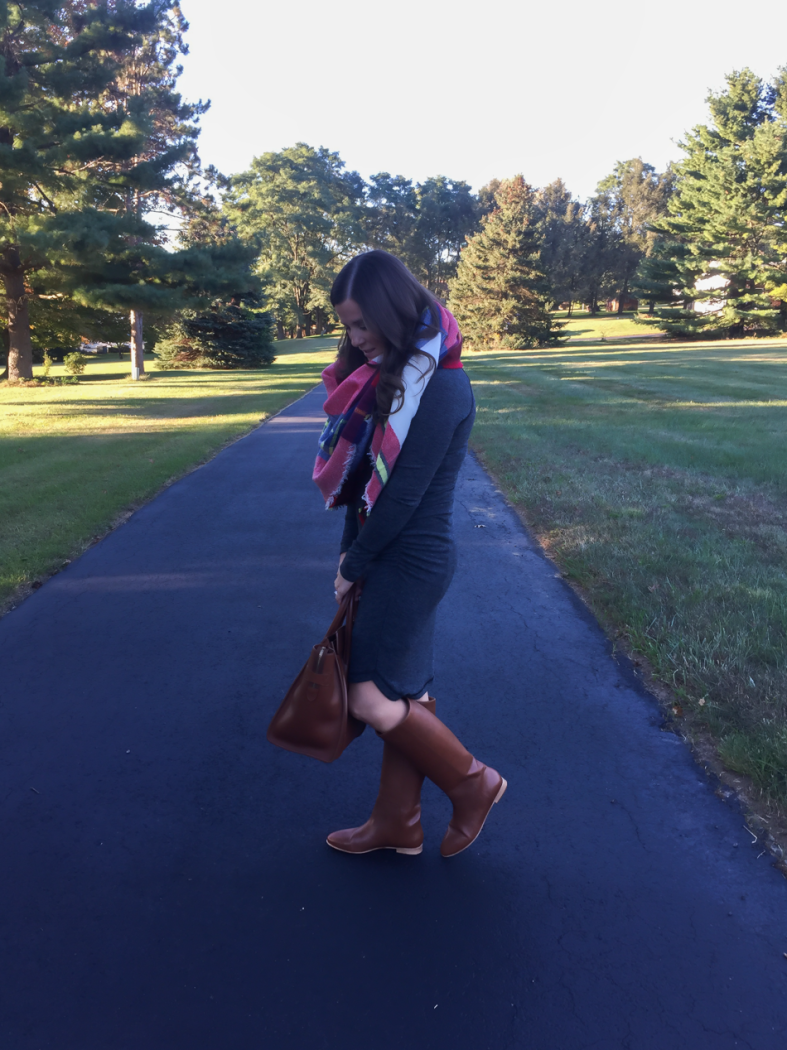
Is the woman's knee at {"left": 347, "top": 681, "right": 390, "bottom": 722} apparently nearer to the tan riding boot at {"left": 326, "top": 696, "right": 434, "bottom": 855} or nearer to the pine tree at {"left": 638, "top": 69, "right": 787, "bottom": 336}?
the tan riding boot at {"left": 326, "top": 696, "right": 434, "bottom": 855}

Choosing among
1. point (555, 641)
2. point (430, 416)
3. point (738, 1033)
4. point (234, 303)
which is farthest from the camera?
point (234, 303)

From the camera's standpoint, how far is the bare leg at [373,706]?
2363 millimetres

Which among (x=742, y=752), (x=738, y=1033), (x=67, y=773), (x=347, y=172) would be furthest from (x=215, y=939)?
(x=347, y=172)

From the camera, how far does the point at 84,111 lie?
A: 19.8m

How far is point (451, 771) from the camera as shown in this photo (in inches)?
100

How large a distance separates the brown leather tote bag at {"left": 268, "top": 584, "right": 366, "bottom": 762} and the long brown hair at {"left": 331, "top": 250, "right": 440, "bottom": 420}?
66 cm

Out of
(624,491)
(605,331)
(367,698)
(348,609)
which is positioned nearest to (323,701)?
(367,698)

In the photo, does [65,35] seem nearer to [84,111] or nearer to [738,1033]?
[84,111]

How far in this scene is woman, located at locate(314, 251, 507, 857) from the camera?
2.12m

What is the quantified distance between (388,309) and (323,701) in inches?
45.8

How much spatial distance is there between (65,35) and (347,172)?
185 feet

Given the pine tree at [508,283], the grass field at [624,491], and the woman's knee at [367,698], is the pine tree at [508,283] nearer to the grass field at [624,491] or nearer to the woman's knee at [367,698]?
the grass field at [624,491]

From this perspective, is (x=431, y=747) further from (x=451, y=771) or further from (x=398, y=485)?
(x=398, y=485)

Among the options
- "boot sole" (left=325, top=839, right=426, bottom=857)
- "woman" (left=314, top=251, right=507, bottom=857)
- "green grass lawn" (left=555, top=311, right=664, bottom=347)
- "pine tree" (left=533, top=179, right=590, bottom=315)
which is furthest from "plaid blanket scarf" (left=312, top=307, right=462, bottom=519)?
"pine tree" (left=533, top=179, right=590, bottom=315)
